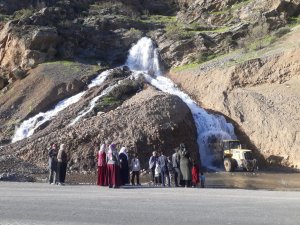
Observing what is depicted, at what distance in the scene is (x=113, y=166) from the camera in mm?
18359

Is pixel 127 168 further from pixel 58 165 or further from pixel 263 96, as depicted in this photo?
pixel 263 96

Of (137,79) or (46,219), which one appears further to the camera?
(137,79)

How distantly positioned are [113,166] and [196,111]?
79.8 feet

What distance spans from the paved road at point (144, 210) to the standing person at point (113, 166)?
3433mm

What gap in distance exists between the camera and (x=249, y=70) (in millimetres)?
47219

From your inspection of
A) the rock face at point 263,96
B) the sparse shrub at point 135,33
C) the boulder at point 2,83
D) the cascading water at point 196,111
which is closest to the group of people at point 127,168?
the cascading water at point 196,111

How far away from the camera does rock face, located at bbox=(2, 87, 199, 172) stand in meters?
33.5

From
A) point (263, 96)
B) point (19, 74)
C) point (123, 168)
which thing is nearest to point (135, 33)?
point (19, 74)

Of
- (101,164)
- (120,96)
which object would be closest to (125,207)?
(101,164)

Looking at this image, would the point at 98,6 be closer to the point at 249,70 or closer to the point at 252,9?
the point at 252,9

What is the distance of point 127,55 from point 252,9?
18.8 m

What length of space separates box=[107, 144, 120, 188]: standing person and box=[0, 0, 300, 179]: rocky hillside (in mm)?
14037

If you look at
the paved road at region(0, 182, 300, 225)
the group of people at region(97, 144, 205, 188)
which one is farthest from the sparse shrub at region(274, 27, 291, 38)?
→ the paved road at region(0, 182, 300, 225)

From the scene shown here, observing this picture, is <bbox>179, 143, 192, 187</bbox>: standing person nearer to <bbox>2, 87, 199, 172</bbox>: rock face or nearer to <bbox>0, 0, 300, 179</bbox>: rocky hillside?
<bbox>2, 87, 199, 172</bbox>: rock face
